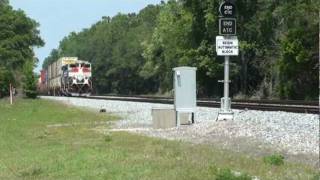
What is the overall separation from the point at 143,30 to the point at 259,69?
7994 cm

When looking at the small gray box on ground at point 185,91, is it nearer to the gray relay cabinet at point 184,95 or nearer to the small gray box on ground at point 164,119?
the gray relay cabinet at point 184,95

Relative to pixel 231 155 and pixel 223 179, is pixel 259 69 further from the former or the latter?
pixel 223 179

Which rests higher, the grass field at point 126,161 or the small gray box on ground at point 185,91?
the small gray box on ground at point 185,91

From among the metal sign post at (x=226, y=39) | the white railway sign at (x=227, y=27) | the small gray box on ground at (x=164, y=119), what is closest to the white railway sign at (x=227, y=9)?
the metal sign post at (x=226, y=39)

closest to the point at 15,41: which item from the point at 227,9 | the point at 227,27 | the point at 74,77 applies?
the point at 74,77

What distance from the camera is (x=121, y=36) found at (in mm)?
150375

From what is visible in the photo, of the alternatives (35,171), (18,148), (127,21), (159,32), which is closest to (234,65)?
(159,32)

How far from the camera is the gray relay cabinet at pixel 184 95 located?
2314cm

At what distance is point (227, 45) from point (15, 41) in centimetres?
7582

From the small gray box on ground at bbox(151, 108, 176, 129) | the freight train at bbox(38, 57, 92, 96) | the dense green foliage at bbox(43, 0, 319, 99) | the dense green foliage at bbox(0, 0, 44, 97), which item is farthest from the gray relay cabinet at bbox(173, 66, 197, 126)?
the dense green foliage at bbox(0, 0, 44, 97)

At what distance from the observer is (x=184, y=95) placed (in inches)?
928

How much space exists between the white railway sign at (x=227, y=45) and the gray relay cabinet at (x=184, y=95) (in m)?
2.12

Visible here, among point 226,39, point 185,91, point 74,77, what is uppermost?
point 226,39

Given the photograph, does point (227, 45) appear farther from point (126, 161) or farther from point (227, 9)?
point (126, 161)
